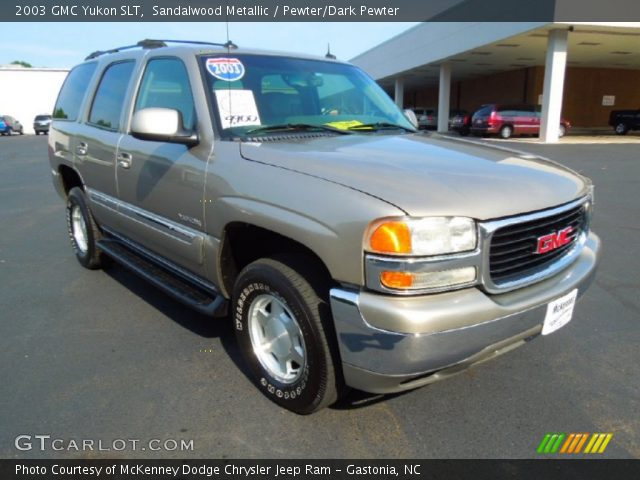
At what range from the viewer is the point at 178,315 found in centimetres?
388

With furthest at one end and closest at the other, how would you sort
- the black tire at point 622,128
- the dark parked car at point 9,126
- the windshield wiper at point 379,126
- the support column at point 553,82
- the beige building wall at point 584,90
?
the dark parked car at point 9,126
the beige building wall at point 584,90
the black tire at point 622,128
the support column at point 553,82
the windshield wiper at point 379,126

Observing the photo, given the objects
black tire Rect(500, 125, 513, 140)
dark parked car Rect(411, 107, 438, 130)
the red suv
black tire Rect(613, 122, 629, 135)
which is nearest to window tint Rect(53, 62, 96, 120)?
the red suv

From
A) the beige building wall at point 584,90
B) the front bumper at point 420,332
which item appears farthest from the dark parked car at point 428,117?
the front bumper at point 420,332

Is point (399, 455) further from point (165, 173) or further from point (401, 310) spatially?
point (165, 173)

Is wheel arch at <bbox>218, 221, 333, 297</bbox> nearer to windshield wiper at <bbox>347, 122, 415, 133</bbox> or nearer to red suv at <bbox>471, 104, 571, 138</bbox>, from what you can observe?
windshield wiper at <bbox>347, 122, 415, 133</bbox>

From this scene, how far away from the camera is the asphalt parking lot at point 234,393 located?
243 centimetres

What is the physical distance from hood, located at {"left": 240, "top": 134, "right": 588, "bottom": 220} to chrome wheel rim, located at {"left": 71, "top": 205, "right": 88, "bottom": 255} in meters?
3.00

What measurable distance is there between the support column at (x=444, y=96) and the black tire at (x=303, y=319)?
1231 inches

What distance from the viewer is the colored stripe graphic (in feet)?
7.79

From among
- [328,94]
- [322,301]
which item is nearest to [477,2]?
[328,94]

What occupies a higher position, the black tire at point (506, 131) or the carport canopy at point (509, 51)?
the carport canopy at point (509, 51)

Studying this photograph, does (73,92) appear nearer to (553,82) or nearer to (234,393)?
(234,393)

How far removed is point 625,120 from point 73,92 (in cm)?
3173

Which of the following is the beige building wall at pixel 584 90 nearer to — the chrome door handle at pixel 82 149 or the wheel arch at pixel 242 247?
the chrome door handle at pixel 82 149
